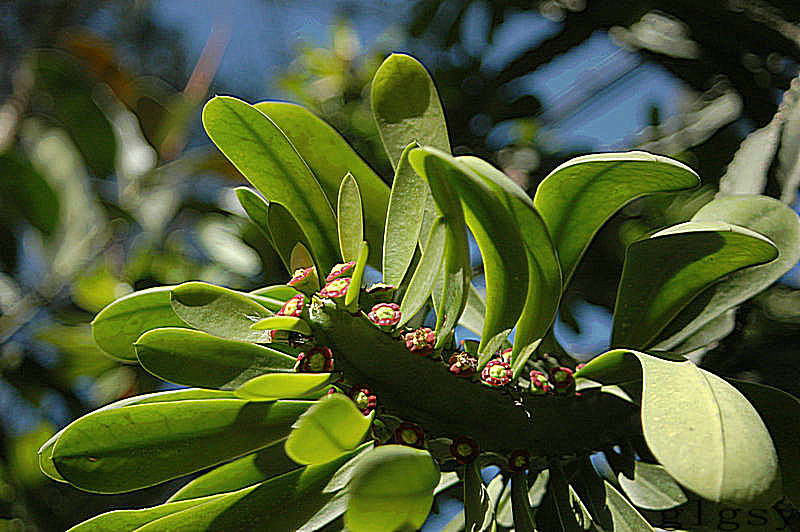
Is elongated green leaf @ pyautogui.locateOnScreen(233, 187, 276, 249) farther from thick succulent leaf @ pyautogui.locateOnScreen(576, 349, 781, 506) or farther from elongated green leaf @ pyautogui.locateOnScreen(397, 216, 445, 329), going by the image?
→ thick succulent leaf @ pyautogui.locateOnScreen(576, 349, 781, 506)

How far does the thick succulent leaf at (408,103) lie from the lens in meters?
0.37

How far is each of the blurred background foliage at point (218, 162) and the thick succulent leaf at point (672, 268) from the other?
0.69 ft

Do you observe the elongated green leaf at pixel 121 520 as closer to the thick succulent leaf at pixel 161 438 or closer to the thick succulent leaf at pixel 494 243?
the thick succulent leaf at pixel 161 438

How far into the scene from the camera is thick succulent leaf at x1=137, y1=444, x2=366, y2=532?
11.6 inches

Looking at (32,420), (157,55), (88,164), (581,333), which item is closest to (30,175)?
(88,164)

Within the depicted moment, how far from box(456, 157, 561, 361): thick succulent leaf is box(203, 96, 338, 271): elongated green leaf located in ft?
0.35

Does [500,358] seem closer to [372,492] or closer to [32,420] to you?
[372,492]

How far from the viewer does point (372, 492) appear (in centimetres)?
23

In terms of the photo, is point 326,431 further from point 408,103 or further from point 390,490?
point 408,103

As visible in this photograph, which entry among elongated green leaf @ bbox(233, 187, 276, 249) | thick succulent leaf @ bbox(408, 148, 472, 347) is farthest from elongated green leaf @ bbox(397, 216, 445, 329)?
elongated green leaf @ bbox(233, 187, 276, 249)

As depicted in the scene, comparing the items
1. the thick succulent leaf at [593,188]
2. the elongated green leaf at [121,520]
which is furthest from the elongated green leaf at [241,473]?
the thick succulent leaf at [593,188]

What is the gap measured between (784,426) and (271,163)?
0.27 m

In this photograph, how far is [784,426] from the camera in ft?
1.07

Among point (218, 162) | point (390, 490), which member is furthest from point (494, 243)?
point (218, 162)
